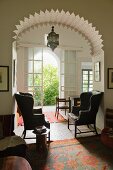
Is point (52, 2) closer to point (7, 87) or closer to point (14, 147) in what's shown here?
point (7, 87)

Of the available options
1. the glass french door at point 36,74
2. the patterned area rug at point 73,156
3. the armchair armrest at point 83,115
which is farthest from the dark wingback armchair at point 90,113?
the glass french door at point 36,74

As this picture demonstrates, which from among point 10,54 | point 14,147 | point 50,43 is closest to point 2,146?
point 14,147

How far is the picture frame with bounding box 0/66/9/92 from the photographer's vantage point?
378cm

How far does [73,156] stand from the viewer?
323cm

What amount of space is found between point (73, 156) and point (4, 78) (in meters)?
2.17

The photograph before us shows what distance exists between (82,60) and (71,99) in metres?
2.71

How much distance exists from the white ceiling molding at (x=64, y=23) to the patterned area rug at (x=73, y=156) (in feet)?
7.95

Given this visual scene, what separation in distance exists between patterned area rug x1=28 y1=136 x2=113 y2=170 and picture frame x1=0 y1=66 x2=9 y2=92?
4.52ft

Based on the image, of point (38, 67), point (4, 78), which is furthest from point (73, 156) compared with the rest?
Result: point (38, 67)

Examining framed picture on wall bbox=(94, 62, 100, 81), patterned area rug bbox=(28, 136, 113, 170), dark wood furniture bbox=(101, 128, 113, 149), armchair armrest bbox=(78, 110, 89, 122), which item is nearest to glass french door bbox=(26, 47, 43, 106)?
framed picture on wall bbox=(94, 62, 100, 81)

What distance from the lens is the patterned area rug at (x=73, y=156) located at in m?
2.87

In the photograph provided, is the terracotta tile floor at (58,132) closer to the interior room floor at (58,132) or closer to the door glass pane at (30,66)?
the interior room floor at (58,132)

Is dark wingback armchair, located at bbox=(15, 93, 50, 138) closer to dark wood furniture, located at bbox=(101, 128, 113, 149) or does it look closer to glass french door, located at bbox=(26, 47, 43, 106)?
dark wood furniture, located at bbox=(101, 128, 113, 149)

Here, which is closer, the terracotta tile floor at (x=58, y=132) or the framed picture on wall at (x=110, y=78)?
the terracotta tile floor at (x=58, y=132)
